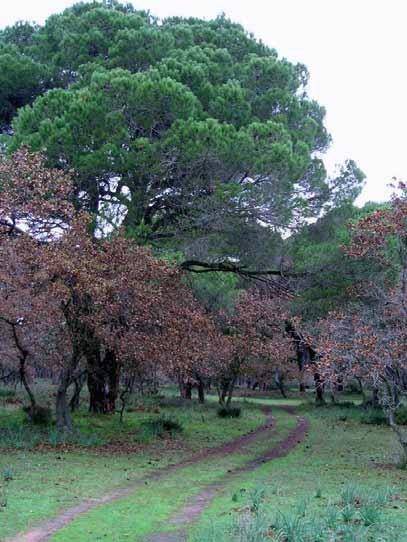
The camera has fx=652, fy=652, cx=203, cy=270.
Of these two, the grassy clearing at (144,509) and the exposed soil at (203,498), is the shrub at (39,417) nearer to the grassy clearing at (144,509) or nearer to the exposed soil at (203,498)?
the grassy clearing at (144,509)

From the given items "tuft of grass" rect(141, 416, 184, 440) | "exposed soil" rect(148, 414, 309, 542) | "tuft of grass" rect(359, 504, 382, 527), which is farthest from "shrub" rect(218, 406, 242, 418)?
"tuft of grass" rect(359, 504, 382, 527)

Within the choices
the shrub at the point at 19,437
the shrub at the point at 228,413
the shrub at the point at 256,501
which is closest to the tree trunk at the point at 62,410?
the shrub at the point at 19,437

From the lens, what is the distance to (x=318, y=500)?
1014 centimetres

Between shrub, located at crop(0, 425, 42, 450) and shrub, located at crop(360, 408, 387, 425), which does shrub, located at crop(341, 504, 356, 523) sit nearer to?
shrub, located at crop(0, 425, 42, 450)

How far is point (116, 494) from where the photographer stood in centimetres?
1114

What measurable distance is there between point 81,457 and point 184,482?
3864mm

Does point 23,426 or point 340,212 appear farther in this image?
point 340,212

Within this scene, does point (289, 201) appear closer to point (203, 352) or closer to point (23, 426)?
point (203, 352)

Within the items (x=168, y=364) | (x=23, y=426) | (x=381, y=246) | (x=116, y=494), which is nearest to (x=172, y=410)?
(x=23, y=426)

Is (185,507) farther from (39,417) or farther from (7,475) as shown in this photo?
(39,417)

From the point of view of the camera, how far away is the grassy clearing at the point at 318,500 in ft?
24.8

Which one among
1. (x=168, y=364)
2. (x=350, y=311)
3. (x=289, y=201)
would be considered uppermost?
(x=289, y=201)

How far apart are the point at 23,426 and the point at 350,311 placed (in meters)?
9.74

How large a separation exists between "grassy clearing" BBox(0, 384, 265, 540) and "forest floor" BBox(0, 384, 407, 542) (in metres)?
0.03
